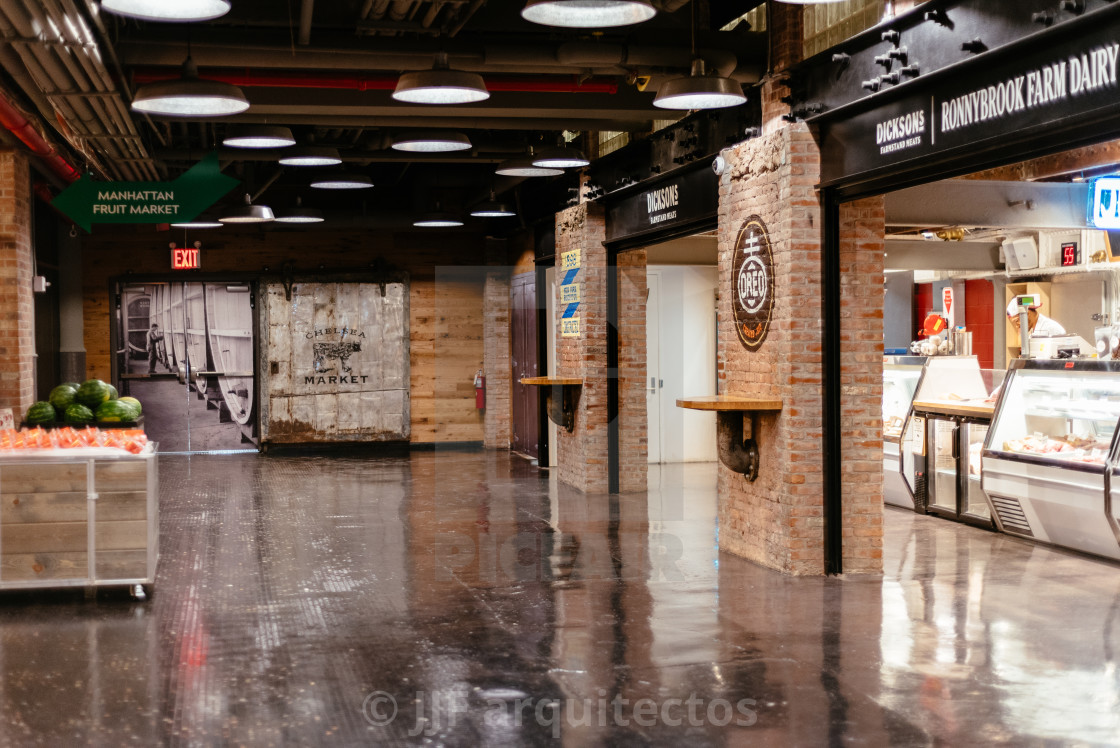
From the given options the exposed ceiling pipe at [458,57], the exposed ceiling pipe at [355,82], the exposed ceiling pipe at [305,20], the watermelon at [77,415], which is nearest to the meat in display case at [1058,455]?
the exposed ceiling pipe at [458,57]

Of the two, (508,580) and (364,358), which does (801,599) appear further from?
(364,358)

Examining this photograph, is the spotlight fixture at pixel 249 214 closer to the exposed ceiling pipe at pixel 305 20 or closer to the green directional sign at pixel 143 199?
the green directional sign at pixel 143 199

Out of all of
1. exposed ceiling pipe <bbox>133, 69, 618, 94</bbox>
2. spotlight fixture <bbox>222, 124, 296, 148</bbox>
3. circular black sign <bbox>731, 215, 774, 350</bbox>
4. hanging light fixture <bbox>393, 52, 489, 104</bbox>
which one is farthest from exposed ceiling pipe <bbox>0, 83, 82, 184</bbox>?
circular black sign <bbox>731, 215, 774, 350</bbox>

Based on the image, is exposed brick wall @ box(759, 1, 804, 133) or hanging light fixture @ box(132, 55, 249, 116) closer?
hanging light fixture @ box(132, 55, 249, 116)

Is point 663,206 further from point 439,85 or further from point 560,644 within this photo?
point 560,644

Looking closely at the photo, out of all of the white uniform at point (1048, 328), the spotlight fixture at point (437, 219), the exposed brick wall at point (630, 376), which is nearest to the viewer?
the white uniform at point (1048, 328)

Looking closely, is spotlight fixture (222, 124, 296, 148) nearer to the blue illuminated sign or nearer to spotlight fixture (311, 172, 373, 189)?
spotlight fixture (311, 172, 373, 189)

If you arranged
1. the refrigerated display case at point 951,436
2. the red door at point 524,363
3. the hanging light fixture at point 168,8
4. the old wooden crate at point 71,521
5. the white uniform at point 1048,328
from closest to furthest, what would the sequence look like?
1. the hanging light fixture at point 168,8
2. the old wooden crate at point 71,521
3. the refrigerated display case at point 951,436
4. the white uniform at point 1048,328
5. the red door at point 524,363

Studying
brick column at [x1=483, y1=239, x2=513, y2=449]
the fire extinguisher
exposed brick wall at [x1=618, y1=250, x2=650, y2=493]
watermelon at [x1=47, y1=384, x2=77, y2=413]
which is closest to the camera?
watermelon at [x1=47, y1=384, x2=77, y2=413]

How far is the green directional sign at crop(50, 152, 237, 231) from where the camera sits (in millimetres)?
8977

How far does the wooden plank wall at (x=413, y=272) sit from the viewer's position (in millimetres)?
15594

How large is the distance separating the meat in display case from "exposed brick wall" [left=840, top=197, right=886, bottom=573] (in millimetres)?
1517

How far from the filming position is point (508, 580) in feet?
23.6

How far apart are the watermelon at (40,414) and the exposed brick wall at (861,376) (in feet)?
19.4
